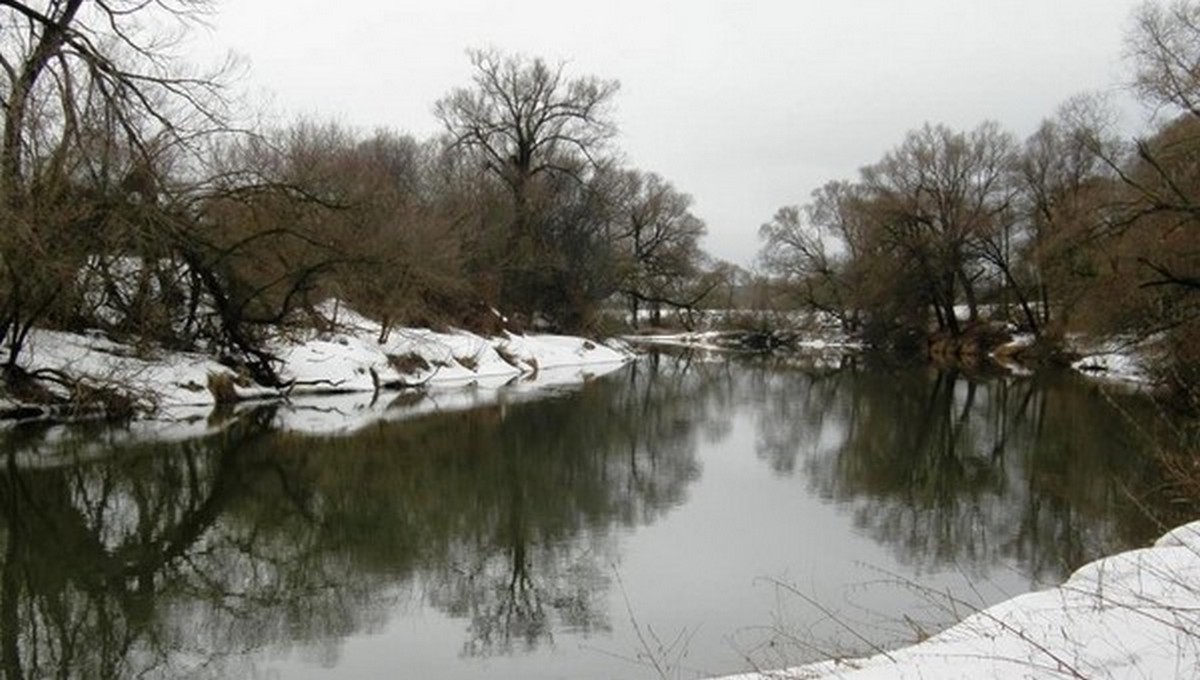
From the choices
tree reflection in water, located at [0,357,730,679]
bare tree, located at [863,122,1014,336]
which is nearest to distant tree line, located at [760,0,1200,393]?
bare tree, located at [863,122,1014,336]

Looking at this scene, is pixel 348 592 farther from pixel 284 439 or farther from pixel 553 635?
pixel 284 439

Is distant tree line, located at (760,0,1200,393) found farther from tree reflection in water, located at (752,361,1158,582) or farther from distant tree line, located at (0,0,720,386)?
distant tree line, located at (0,0,720,386)

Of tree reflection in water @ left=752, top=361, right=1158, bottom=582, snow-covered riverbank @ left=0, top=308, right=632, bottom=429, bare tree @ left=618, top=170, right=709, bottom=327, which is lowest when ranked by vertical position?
tree reflection in water @ left=752, top=361, right=1158, bottom=582

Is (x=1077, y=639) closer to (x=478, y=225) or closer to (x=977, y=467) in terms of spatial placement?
(x=977, y=467)

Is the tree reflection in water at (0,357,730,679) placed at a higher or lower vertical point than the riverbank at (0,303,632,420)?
lower

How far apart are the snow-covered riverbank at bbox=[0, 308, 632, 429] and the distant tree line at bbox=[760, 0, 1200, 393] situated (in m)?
15.6

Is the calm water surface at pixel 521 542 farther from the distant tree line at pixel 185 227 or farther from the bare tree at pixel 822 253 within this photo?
the bare tree at pixel 822 253

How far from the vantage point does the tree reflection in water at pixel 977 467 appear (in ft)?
32.7

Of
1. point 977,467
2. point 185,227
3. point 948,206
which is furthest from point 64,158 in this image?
point 948,206

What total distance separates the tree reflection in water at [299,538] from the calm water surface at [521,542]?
4 centimetres

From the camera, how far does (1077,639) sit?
15.2 feet

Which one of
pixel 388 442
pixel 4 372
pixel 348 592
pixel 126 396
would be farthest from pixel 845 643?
pixel 4 372

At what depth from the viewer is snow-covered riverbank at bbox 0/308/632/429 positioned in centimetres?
1770

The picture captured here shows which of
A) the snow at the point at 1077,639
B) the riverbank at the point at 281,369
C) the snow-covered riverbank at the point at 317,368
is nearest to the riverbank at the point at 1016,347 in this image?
the snow-covered riverbank at the point at 317,368
